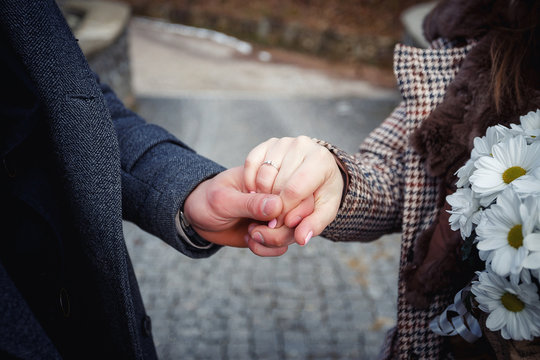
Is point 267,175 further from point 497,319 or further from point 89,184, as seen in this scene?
point 497,319


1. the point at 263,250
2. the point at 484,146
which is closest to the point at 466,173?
the point at 484,146

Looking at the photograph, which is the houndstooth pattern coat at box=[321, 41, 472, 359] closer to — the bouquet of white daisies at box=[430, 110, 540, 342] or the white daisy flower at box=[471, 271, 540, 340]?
the bouquet of white daisies at box=[430, 110, 540, 342]

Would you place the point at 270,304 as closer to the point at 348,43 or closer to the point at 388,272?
the point at 388,272

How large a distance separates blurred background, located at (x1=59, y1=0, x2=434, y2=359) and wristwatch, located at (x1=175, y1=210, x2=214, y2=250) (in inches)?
68.9

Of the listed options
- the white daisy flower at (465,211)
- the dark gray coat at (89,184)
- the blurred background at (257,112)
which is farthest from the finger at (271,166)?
the blurred background at (257,112)

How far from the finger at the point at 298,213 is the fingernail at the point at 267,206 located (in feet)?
0.22

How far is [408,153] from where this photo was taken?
1.30 m

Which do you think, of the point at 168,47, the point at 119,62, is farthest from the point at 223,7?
the point at 119,62

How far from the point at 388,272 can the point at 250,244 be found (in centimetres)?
268

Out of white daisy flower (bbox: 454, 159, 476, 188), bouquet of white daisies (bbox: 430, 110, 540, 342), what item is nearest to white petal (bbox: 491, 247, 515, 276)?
bouquet of white daisies (bbox: 430, 110, 540, 342)

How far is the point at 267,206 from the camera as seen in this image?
1.01m

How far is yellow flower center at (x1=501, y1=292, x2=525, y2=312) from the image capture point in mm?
770

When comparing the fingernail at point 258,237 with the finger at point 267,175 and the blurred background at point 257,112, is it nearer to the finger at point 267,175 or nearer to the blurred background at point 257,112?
the finger at point 267,175

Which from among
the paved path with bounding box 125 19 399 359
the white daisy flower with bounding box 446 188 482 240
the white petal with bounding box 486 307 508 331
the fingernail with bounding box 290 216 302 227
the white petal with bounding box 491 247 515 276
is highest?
the white daisy flower with bounding box 446 188 482 240
